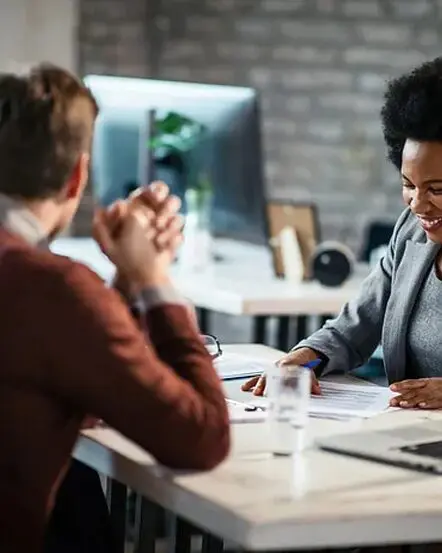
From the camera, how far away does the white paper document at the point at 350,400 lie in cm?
217

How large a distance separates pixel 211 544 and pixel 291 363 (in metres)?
0.40

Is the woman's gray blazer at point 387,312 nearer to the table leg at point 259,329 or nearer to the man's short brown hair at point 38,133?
the man's short brown hair at point 38,133

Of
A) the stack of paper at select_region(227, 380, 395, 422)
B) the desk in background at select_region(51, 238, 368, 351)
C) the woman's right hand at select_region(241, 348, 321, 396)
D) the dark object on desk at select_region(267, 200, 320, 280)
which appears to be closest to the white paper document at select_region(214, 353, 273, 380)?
the woman's right hand at select_region(241, 348, 321, 396)

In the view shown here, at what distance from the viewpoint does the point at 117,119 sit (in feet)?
13.7

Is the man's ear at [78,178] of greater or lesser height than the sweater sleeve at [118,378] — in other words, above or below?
above

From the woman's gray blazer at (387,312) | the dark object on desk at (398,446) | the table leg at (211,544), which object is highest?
the woman's gray blazer at (387,312)

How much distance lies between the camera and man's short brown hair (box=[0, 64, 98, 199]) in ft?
5.51

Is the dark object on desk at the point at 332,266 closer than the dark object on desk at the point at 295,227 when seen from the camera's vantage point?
Yes

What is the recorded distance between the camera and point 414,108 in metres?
2.44

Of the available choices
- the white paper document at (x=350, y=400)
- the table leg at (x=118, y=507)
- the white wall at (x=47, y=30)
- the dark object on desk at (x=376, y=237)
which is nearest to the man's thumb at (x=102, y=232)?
the white paper document at (x=350, y=400)

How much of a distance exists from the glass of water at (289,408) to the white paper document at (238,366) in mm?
503

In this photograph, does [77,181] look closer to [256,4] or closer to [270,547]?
[270,547]

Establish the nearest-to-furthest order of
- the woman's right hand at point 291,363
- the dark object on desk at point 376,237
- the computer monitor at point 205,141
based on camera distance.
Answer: the woman's right hand at point 291,363
the computer monitor at point 205,141
the dark object on desk at point 376,237

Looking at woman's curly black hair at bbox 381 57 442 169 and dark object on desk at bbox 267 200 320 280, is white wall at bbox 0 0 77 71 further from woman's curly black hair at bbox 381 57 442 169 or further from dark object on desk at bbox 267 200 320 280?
woman's curly black hair at bbox 381 57 442 169
